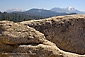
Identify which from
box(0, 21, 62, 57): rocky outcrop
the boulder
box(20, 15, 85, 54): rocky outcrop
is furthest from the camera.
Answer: box(20, 15, 85, 54): rocky outcrop

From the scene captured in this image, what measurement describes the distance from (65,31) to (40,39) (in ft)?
16.1

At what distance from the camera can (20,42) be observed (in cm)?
1145

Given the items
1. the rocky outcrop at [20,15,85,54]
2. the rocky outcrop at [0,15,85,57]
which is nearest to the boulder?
the rocky outcrop at [0,15,85,57]

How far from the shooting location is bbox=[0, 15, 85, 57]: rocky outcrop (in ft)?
36.0

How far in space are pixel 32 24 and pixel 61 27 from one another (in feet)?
12.7

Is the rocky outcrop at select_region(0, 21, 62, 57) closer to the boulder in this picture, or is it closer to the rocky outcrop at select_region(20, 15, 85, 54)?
the boulder

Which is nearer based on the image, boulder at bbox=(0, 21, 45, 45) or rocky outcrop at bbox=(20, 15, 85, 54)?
boulder at bbox=(0, 21, 45, 45)

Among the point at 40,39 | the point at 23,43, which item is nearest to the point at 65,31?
the point at 40,39

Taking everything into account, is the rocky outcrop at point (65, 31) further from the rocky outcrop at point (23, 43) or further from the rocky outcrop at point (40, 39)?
the rocky outcrop at point (23, 43)

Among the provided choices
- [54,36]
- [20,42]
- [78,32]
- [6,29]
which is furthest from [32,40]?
[78,32]

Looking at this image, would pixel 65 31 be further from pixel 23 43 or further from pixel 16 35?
pixel 16 35

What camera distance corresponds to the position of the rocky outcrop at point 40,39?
1098 cm

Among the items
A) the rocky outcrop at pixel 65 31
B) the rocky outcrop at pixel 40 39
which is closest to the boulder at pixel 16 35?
the rocky outcrop at pixel 40 39

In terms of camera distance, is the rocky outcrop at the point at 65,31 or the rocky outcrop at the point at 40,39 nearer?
the rocky outcrop at the point at 40,39
